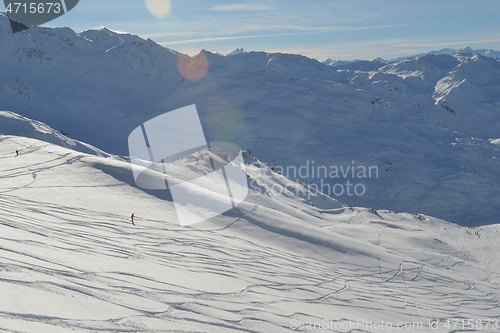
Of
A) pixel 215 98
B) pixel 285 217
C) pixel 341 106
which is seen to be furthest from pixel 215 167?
pixel 341 106

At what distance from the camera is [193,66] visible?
190 feet

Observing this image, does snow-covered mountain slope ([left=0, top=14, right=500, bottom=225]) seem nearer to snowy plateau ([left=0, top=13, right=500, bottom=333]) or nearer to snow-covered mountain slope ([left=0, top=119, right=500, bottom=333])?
→ snowy plateau ([left=0, top=13, right=500, bottom=333])

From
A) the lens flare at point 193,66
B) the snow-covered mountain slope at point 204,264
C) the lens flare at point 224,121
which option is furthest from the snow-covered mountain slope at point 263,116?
the snow-covered mountain slope at point 204,264

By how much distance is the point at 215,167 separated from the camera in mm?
22781

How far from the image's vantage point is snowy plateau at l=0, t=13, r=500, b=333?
7113 mm

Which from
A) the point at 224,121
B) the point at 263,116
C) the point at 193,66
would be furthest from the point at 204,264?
the point at 193,66

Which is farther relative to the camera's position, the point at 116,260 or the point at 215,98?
the point at 215,98

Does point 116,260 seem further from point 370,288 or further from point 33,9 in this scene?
point 33,9

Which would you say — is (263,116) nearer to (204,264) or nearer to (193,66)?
(193,66)

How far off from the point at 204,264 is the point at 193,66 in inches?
2084

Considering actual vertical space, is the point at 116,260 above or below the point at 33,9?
below

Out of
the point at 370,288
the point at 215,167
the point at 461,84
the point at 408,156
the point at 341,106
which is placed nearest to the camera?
the point at 370,288

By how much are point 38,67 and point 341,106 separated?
49656 mm

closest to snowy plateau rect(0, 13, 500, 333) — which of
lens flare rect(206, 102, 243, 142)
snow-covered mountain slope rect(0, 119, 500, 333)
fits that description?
snow-covered mountain slope rect(0, 119, 500, 333)
